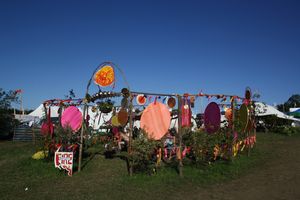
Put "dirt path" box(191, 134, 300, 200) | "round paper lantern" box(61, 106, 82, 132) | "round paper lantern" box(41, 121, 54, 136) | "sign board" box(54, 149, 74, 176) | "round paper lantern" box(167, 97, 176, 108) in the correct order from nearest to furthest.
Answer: "dirt path" box(191, 134, 300, 200), "sign board" box(54, 149, 74, 176), "round paper lantern" box(167, 97, 176, 108), "round paper lantern" box(41, 121, 54, 136), "round paper lantern" box(61, 106, 82, 132)

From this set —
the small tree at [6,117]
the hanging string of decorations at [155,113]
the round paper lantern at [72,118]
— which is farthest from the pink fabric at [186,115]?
the small tree at [6,117]

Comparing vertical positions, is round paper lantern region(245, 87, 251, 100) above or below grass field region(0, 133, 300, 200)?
above

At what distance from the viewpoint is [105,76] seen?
9008mm

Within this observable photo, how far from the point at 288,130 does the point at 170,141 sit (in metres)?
17.9

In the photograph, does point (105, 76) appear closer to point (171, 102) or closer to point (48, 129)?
point (171, 102)

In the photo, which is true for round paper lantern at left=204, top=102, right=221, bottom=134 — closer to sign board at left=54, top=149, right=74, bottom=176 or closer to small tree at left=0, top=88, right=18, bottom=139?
sign board at left=54, top=149, right=74, bottom=176

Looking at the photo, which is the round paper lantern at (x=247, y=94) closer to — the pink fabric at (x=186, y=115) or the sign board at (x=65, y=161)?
the pink fabric at (x=186, y=115)

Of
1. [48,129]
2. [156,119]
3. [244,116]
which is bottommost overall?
[48,129]

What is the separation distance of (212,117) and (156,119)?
3.23 metres

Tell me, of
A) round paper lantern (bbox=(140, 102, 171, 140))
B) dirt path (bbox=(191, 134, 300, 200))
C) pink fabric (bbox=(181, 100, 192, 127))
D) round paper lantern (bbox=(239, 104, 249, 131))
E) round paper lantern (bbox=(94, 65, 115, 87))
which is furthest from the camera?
round paper lantern (bbox=(239, 104, 249, 131))

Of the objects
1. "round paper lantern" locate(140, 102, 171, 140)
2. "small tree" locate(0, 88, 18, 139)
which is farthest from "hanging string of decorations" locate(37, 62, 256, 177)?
"small tree" locate(0, 88, 18, 139)

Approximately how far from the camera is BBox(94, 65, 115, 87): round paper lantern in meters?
8.92

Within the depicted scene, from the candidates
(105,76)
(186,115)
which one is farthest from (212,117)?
(105,76)

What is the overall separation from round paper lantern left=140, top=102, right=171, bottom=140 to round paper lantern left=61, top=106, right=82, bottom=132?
3.63m
